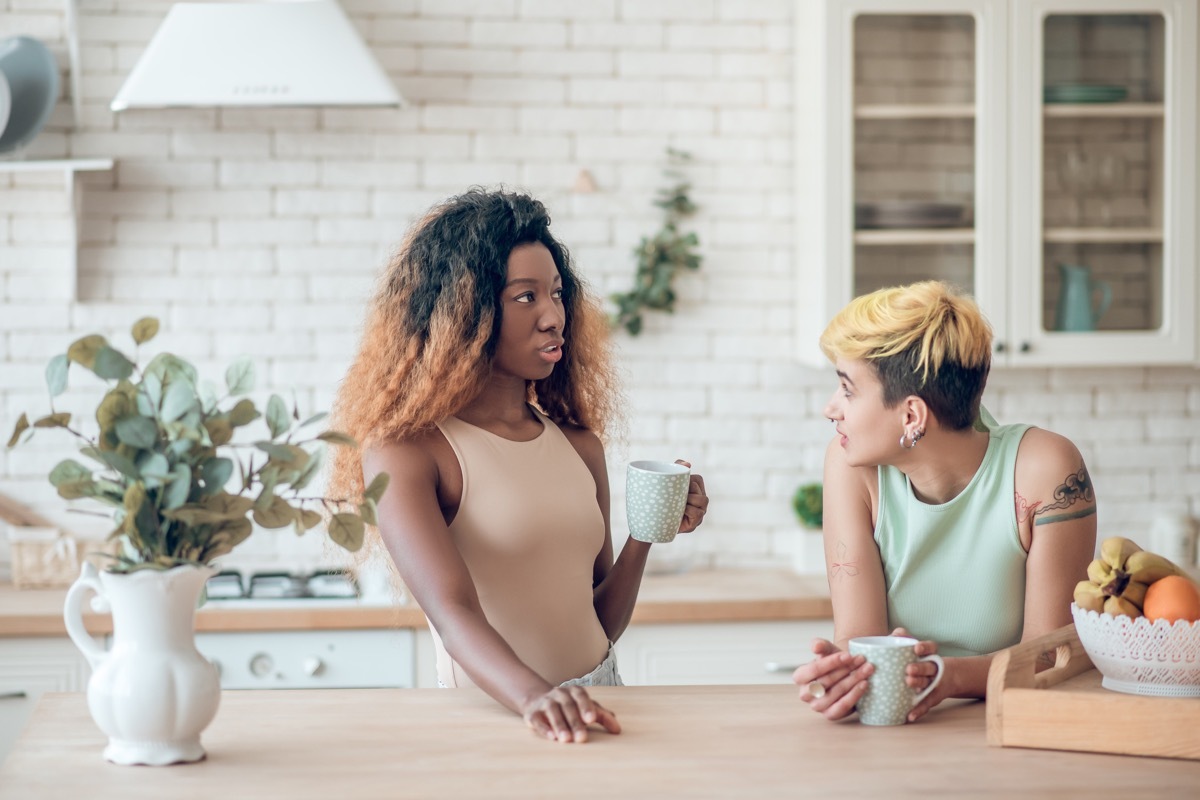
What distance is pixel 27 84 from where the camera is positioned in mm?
3299

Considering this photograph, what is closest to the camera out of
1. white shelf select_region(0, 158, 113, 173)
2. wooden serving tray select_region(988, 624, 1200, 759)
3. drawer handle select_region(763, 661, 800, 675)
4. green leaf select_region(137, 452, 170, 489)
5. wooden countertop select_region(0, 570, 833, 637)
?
green leaf select_region(137, 452, 170, 489)

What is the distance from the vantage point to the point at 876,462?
1.90 meters

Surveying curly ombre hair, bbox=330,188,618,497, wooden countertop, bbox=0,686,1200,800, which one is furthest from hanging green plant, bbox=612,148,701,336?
wooden countertop, bbox=0,686,1200,800

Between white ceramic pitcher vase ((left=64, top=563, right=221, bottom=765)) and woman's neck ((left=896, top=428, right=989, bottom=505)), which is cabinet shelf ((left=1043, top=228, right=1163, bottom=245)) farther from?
white ceramic pitcher vase ((left=64, top=563, right=221, bottom=765))

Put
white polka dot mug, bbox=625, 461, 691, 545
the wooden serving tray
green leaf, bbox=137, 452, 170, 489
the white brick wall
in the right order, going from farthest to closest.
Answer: the white brick wall
white polka dot mug, bbox=625, 461, 691, 545
the wooden serving tray
green leaf, bbox=137, 452, 170, 489

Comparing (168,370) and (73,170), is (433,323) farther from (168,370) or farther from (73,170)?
(73,170)

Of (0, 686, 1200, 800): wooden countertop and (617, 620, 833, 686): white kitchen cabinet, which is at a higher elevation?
(0, 686, 1200, 800): wooden countertop

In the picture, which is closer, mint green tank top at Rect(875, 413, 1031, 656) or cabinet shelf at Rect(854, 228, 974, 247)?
mint green tank top at Rect(875, 413, 1031, 656)

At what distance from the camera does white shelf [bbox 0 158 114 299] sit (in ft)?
10.5

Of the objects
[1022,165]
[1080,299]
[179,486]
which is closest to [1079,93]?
[1022,165]

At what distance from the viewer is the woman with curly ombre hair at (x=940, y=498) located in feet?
5.97

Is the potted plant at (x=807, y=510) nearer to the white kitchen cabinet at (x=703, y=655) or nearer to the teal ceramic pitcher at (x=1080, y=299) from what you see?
the white kitchen cabinet at (x=703, y=655)

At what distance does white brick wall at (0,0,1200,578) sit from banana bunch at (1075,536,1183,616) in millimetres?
1940

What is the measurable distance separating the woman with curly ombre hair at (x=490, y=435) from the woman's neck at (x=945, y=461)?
0.34 metres
